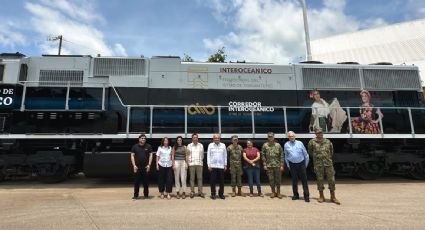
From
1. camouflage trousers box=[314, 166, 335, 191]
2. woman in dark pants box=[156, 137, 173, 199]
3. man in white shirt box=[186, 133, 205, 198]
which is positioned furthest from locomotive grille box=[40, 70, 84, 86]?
camouflage trousers box=[314, 166, 335, 191]

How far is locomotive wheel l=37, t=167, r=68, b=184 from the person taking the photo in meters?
8.61

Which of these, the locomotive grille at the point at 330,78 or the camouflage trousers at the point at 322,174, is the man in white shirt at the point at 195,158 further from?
the locomotive grille at the point at 330,78

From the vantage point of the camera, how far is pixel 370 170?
940cm

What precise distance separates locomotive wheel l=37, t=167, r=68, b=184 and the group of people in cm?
282

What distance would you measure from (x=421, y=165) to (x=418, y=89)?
241 cm

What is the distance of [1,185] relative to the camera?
8.62m

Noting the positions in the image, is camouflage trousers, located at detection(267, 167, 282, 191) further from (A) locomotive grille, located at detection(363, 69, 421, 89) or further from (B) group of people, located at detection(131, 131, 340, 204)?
(A) locomotive grille, located at detection(363, 69, 421, 89)

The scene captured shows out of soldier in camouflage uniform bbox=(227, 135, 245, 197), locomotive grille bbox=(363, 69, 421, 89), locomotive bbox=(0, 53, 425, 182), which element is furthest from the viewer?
locomotive grille bbox=(363, 69, 421, 89)

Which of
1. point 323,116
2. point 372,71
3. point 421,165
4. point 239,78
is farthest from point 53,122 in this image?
point 421,165

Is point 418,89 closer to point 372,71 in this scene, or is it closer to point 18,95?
point 372,71

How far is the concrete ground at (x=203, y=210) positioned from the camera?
15.0 feet

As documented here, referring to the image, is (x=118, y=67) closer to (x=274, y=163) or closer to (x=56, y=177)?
(x=56, y=177)

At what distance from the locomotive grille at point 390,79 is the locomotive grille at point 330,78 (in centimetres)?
39

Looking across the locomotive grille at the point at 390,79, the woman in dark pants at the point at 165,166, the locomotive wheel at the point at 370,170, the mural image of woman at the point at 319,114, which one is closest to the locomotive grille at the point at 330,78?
the locomotive grille at the point at 390,79
